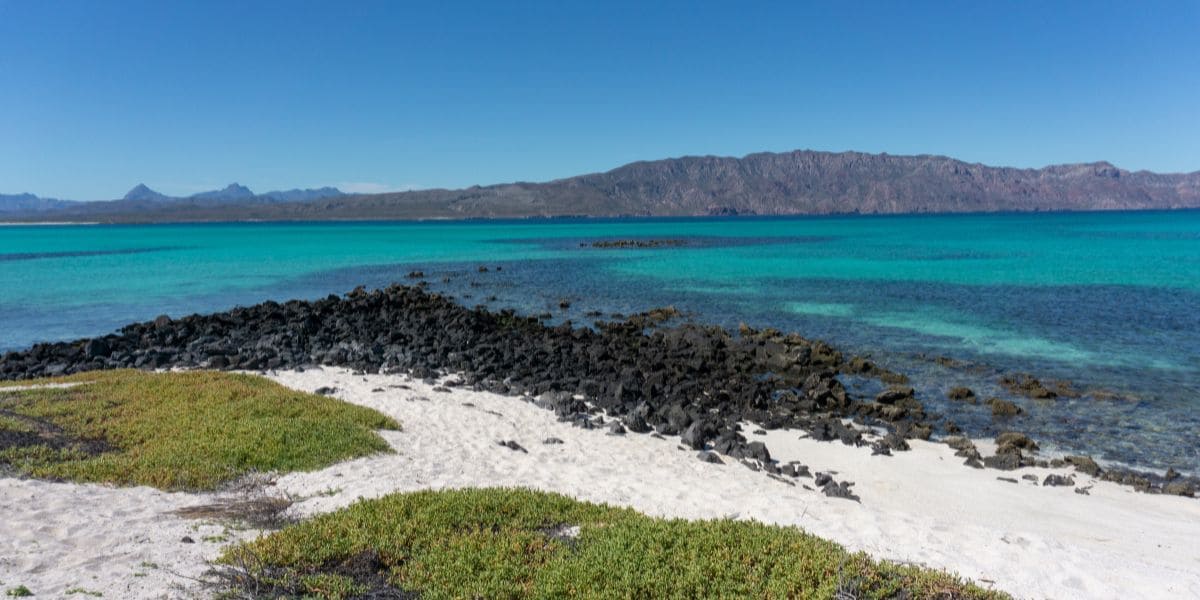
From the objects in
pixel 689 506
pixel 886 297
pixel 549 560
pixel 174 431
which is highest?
pixel 549 560

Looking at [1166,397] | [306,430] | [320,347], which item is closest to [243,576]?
[306,430]

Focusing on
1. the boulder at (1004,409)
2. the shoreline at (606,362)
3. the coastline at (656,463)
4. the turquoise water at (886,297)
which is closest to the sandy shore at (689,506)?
the coastline at (656,463)

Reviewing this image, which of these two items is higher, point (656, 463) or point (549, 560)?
point (549, 560)

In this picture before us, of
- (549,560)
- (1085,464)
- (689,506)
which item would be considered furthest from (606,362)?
(549,560)

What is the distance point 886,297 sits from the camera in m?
47.7

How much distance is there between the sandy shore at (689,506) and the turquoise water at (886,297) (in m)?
5.02

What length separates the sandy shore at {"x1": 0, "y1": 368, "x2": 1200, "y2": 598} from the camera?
360 inches

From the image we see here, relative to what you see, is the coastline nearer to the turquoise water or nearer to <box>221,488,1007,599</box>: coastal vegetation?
<box>221,488,1007,599</box>: coastal vegetation

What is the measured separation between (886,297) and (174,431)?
42.7 metres

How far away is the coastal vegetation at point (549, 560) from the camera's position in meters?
7.88

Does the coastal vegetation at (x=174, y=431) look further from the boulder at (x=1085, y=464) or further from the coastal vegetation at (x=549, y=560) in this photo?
the boulder at (x=1085, y=464)

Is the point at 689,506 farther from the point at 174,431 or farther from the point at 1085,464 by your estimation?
the point at 174,431

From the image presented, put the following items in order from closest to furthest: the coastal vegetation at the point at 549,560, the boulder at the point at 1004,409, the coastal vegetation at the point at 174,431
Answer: the coastal vegetation at the point at 549,560 < the coastal vegetation at the point at 174,431 < the boulder at the point at 1004,409

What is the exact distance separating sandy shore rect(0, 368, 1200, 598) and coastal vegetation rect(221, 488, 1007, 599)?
1200mm
